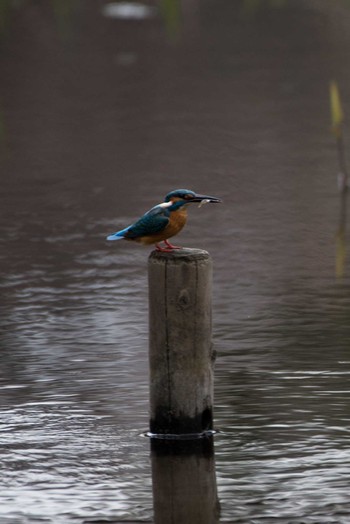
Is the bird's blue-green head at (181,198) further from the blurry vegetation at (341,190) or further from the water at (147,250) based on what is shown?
the blurry vegetation at (341,190)

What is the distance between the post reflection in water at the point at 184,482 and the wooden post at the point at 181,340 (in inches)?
4.0

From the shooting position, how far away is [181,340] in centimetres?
761

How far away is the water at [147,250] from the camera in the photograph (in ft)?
24.2

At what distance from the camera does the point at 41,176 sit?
16594 mm

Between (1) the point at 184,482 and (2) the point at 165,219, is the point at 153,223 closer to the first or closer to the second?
(2) the point at 165,219

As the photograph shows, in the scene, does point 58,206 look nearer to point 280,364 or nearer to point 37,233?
point 37,233

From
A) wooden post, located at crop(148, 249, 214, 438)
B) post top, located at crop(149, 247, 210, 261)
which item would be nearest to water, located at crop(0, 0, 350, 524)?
wooden post, located at crop(148, 249, 214, 438)

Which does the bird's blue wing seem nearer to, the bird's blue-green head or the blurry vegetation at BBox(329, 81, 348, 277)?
the bird's blue-green head

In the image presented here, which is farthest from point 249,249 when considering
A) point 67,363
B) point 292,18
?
point 292,18

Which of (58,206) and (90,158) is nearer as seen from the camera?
(58,206)

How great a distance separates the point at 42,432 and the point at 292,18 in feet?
62.1

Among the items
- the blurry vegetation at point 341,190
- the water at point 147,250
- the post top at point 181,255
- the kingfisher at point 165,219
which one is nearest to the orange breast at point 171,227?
the kingfisher at point 165,219

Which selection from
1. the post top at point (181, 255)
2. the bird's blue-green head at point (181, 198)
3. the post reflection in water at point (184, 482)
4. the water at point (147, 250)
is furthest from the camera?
the bird's blue-green head at point (181, 198)

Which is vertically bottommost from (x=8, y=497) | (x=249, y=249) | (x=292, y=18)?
(x=8, y=497)
